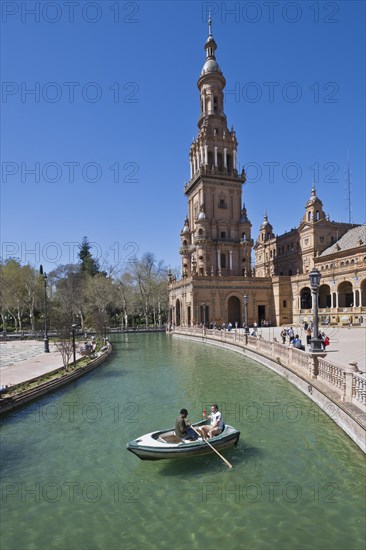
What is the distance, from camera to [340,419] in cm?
1038

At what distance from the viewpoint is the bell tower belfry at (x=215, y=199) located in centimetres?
5384

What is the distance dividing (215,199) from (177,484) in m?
50.8

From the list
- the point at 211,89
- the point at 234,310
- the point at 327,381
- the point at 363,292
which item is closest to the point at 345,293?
the point at 363,292

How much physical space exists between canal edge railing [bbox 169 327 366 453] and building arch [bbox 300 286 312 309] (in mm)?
29811

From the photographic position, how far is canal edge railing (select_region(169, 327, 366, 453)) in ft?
31.3

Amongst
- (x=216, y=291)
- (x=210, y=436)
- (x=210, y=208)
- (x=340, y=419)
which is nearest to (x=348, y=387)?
(x=340, y=419)

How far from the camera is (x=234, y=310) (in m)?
52.7

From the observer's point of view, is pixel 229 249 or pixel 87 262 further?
pixel 87 262

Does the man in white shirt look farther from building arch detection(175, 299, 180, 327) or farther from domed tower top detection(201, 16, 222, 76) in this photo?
domed tower top detection(201, 16, 222, 76)

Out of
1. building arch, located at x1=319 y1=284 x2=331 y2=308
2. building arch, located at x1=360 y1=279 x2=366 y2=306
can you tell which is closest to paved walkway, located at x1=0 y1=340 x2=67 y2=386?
building arch, located at x1=360 y1=279 x2=366 y2=306

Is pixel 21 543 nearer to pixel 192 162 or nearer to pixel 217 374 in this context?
pixel 217 374

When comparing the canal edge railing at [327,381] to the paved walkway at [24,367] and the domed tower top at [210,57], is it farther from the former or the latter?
the domed tower top at [210,57]

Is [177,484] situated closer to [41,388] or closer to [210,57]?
[41,388]

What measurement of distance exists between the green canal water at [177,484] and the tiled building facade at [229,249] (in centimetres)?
3563
